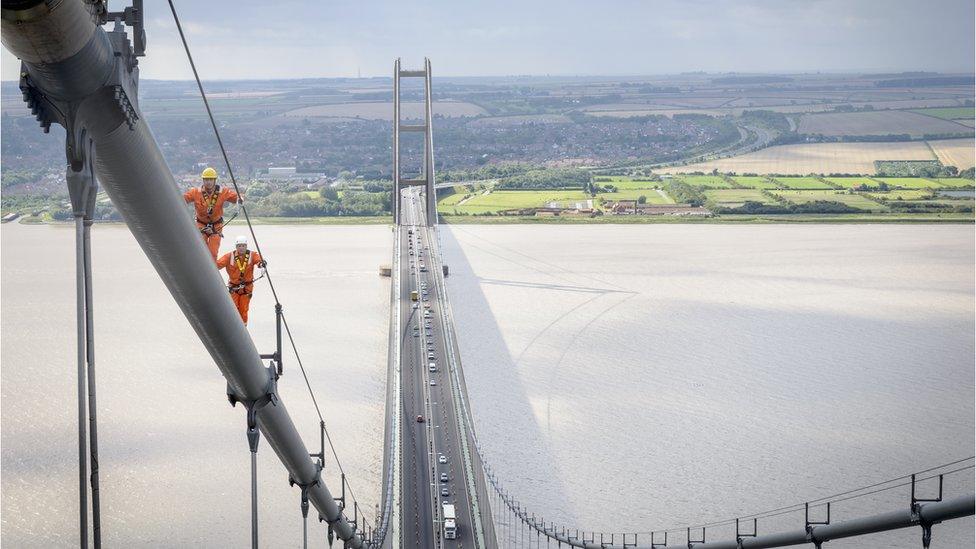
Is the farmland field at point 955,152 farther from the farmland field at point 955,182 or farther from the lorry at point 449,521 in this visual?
the lorry at point 449,521

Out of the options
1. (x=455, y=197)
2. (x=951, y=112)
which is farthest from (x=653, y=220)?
(x=951, y=112)

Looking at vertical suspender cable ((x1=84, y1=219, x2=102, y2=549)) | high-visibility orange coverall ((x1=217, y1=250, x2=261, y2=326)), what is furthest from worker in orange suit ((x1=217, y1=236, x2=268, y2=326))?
vertical suspender cable ((x1=84, y1=219, x2=102, y2=549))

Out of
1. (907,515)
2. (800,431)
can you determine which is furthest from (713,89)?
(907,515)

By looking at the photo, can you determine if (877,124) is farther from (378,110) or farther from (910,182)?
(378,110)

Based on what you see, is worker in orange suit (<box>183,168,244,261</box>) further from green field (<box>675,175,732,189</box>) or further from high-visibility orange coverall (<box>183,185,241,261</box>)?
green field (<box>675,175,732,189</box>)

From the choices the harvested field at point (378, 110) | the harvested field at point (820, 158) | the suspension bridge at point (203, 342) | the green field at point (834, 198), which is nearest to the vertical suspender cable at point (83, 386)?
the suspension bridge at point (203, 342)

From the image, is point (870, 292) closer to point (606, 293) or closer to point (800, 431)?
point (606, 293)
